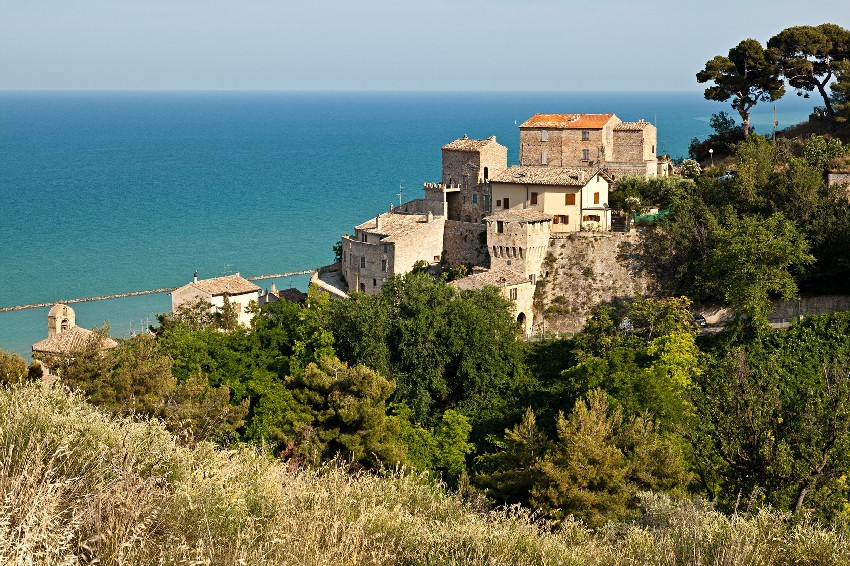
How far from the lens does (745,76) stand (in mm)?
43812

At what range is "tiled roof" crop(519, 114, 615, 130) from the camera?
43.3 metres

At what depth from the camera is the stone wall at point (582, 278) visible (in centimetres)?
3675

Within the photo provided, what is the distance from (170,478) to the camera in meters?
13.4

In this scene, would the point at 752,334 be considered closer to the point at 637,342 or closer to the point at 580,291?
the point at 637,342

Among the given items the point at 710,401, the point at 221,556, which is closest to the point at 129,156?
the point at 710,401

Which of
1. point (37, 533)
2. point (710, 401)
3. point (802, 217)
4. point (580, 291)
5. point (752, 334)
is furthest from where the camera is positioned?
point (580, 291)

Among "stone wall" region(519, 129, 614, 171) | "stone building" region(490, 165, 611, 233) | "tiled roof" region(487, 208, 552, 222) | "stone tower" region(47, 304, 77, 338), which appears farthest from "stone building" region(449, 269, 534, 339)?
"stone tower" region(47, 304, 77, 338)

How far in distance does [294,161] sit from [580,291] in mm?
109057

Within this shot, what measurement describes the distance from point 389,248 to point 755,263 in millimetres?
13227

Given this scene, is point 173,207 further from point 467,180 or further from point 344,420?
point 344,420

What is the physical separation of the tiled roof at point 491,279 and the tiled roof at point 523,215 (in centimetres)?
190

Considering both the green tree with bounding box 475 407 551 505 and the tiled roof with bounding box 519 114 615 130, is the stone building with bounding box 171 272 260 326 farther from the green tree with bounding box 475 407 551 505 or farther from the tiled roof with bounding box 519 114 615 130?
the green tree with bounding box 475 407 551 505

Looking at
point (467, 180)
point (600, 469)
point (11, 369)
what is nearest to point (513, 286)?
point (467, 180)

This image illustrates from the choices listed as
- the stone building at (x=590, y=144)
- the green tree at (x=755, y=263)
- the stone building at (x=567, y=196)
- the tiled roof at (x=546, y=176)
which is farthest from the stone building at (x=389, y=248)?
the green tree at (x=755, y=263)
